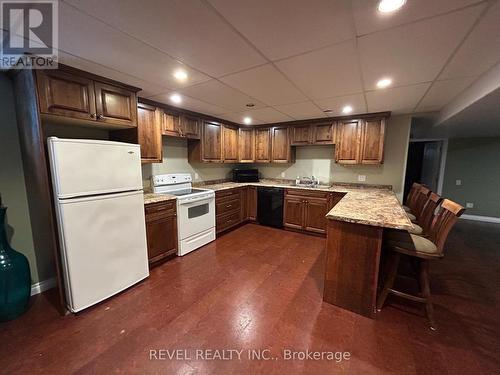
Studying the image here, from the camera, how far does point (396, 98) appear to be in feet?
8.54

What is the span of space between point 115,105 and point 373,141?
3806 millimetres

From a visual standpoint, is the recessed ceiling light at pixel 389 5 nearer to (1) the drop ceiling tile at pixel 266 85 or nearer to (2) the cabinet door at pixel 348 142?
(1) the drop ceiling tile at pixel 266 85

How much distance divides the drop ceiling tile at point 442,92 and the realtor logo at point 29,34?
327 centimetres

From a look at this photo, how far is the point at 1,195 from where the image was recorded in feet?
6.27

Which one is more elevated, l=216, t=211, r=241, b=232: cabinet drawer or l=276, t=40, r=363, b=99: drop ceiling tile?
l=276, t=40, r=363, b=99: drop ceiling tile

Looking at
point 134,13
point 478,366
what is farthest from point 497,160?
point 134,13

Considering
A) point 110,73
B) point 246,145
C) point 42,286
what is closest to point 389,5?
point 110,73

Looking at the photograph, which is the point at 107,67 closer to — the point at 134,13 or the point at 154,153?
the point at 134,13

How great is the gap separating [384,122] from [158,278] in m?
4.09

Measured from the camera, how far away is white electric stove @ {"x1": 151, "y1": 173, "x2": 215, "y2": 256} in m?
2.96

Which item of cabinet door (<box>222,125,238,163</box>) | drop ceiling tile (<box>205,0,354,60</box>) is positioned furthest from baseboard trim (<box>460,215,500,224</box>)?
drop ceiling tile (<box>205,0,354,60</box>)

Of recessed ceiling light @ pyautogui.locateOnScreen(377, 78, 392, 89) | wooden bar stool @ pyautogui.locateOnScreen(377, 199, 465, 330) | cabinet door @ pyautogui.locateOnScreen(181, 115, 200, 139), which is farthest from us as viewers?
cabinet door @ pyautogui.locateOnScreen(181, 115, 200, 139)

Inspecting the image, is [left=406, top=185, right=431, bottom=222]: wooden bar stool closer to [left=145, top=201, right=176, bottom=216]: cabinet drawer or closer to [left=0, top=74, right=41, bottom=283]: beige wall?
[left=145, top=201, right=176, bottom=216]: cabinet drawer

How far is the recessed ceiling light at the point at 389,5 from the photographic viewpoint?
105cm
